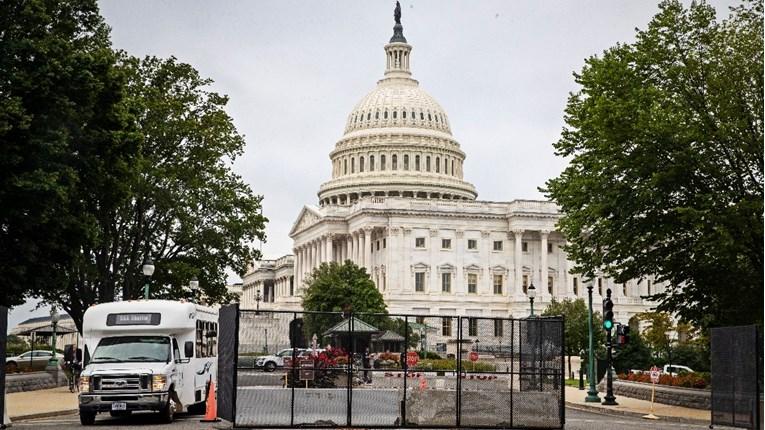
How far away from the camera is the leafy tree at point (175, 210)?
188 ft

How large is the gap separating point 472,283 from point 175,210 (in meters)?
91.2

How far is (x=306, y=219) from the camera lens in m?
168

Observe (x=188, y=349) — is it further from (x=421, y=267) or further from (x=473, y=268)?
(x=473, y=268)

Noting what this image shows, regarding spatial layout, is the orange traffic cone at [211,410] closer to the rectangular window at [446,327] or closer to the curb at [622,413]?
the rectangular window at [446,327]

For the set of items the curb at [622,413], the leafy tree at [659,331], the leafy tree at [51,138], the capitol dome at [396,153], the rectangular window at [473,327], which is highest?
the capitol dome at [396,153]

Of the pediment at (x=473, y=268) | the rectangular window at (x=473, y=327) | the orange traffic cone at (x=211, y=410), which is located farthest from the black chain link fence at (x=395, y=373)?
the pediment at (x=473, y=268)

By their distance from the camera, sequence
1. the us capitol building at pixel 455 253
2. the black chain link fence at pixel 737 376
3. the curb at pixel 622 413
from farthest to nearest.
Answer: the us capitol building at pixel 455 253, the curb at pixel 622 413, the black chain link fence at pixel 737 376

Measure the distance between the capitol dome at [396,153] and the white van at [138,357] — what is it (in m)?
146

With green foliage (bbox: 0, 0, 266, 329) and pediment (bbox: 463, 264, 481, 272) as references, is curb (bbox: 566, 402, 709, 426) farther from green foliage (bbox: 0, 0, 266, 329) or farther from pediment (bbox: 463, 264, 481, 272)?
pediment (bbox: 463, 264, 481, 272)

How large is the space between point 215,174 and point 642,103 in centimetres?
2688

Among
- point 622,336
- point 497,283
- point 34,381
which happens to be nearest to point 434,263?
point 497,283

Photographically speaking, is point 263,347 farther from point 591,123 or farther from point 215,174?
point 215,174

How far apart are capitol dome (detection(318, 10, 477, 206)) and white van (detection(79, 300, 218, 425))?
14628 centimetres

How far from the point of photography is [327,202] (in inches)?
7357
